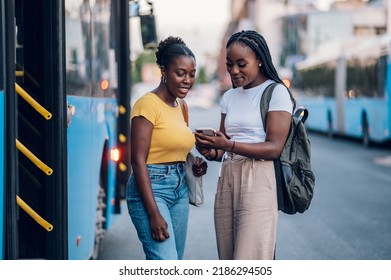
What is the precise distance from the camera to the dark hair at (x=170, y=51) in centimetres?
443

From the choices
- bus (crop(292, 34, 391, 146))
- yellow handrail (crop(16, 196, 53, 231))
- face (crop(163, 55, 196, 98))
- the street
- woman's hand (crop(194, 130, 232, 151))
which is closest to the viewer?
woman's hand (crop(194, 130, 232, 151))

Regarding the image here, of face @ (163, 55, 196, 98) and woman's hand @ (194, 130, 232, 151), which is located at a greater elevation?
face @ (163, 55, 196, 98)

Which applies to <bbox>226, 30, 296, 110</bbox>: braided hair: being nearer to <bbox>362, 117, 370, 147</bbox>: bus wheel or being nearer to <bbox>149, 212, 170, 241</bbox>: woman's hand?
<bbox>149, 212, 170, 241</bbox>: woman's hand

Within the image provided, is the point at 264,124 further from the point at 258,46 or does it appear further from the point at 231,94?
the point at 258,46

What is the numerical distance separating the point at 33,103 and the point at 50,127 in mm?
152

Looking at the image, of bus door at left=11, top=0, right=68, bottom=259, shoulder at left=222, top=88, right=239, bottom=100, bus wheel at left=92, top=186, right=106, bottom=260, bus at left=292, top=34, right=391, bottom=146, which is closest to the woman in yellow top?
shoulder at left=222, top=88, right=239, bottom=100

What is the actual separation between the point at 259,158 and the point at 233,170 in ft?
0.53

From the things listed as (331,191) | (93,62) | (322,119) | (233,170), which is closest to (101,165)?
(93,62)

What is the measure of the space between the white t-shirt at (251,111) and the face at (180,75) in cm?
25

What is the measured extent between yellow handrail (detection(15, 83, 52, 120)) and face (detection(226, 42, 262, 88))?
978mm

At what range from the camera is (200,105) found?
8825 centimetres

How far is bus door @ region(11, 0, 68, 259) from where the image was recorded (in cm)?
463

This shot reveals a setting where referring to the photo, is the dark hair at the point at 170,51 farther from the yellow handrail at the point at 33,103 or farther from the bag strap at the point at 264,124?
the yellow handrail at the point at 33,103

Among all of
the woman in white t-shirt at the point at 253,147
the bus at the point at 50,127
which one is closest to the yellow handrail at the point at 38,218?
the bus at the point at 50,127
